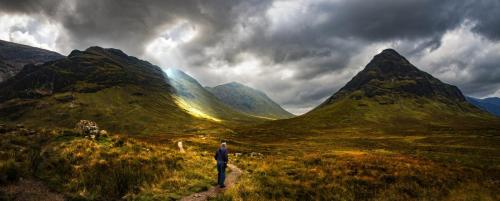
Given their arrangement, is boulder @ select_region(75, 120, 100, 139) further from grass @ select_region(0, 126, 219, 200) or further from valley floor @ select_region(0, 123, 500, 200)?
grass @ select_region(0, 126, 219, 200)

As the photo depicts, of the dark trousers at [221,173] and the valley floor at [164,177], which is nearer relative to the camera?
the valley floor at [164,177]

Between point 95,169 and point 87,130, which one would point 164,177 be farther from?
point 87,130

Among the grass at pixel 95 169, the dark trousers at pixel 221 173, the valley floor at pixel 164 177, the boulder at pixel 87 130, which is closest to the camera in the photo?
the grass at pixel 95 169

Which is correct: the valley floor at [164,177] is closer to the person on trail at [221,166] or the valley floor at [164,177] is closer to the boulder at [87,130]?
the person on trail at [221,166]

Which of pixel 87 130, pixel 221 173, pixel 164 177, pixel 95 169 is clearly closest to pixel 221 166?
pixel 221 173

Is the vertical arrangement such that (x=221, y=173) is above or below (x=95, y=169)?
below

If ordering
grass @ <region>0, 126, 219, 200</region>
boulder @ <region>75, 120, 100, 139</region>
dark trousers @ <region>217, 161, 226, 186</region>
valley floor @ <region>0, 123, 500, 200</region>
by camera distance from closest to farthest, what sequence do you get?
grass @ <region>0, 126, 219, 200</region> < valley floor @ <region>0, 123, 500, 200</region> < dark trousers @ <region>217, 161, 226, 186</region> < boulder @ <region>75, 120, 100, 139</region>

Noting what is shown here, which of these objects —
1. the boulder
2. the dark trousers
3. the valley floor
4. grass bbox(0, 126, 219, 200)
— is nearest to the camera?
grass bbox(0, 126, 219, 200)

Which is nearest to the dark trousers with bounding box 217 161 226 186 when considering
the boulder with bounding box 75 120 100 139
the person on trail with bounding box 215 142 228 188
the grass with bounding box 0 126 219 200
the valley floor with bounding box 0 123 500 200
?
the person on trail with bounding box 215 142 228 188

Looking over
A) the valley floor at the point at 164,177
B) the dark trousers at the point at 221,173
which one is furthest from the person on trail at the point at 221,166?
the valley floor at the point at 164,177

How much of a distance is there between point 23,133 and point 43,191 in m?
12.7

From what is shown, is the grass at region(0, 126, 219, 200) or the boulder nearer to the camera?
the grass at region(0, 126, 219, 200)

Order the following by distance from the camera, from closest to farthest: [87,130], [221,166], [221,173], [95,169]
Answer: [95,169] < [221,173] < [221,166] < [87,130]

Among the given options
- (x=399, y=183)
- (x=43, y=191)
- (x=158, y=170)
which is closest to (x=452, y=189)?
(x=399, y=183)
